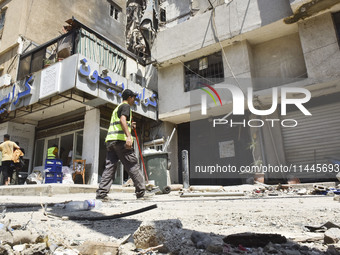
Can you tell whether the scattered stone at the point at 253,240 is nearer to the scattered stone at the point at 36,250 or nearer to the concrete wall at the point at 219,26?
the scattered stone at the point at 36,250

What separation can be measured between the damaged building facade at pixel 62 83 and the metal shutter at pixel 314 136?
6315 millimetres

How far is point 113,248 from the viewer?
1.37 meters

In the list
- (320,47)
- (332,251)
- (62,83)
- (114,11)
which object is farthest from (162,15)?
(332,251)

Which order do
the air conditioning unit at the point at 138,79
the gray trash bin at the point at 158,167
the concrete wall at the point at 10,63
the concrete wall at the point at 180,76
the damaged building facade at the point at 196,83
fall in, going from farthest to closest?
the concrete wall at the point at 10,63 → the air conditioning unit at the point at 138,79 → the concrete wall at the point at 180,76 → the damaged building facade at the point at 196,83 → the gray trash bin at the point at 158,167

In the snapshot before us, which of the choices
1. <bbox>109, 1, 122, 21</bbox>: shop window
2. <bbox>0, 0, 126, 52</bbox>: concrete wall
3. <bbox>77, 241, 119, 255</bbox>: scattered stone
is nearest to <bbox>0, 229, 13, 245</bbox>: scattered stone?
<bbox>77, 241, 119, 255</bbox>: scattered stone

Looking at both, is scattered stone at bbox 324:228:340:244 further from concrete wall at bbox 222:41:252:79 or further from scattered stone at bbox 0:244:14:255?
concrete wall at bbox 222:41:252:79

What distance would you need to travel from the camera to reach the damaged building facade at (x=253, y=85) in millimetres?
9500

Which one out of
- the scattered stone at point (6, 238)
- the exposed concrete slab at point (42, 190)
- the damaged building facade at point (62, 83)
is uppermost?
the damaged building facade at point (62, 83)

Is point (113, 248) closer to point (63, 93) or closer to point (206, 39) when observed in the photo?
point (63, 93)

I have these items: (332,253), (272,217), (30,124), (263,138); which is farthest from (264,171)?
(30,124)

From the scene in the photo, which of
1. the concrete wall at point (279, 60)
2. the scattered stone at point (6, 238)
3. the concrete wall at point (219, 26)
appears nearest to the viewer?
the scattered stone at point (6, 238)

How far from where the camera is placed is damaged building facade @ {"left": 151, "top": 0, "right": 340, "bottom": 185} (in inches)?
374

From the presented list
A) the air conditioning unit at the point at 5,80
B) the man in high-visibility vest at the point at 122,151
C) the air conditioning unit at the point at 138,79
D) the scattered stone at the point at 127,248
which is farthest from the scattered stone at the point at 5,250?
the air conditioning unit at the point at 5,80

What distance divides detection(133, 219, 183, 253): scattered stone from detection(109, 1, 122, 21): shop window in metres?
19.9
